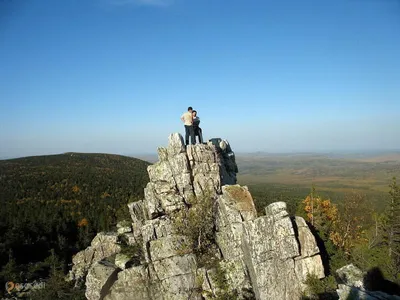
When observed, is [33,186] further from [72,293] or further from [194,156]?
[194,156]

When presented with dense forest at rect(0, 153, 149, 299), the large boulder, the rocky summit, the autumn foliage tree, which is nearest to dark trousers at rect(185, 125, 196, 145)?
the rocky summit

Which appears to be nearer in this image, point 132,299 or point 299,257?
point 299,257

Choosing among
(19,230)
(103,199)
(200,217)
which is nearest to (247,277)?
(200,217)

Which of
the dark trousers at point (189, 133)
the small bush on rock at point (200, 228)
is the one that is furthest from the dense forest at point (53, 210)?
the dark trousers at point (189, 133)

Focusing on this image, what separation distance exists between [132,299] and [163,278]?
13.3ft

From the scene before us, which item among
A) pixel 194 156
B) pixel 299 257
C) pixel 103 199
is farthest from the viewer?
pixel 103 199

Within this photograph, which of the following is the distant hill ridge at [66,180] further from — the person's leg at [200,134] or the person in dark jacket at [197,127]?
the person in dark jacket at [197,127]

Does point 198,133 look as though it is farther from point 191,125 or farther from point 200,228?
point 200,228

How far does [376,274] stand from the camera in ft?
129

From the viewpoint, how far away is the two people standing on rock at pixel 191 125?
3881 centimetres

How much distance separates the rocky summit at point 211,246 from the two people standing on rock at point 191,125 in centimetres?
124

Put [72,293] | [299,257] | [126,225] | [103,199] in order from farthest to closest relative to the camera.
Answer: [103,199]
[126,225]
[72,293]
[299,257]

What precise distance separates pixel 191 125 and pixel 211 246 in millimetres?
15391

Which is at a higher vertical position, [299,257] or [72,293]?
[299,257]
